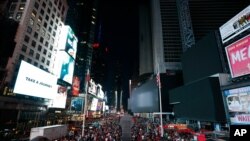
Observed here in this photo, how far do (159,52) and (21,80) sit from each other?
89769 millimetres

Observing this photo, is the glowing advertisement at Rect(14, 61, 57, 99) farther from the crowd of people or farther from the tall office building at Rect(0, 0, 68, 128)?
the crowd of people

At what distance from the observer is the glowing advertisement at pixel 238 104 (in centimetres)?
1813

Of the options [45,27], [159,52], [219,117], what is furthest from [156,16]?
[219,117]

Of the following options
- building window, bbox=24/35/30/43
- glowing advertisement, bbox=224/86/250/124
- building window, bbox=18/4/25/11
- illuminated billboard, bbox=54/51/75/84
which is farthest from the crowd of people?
building window, bbox=18/4/25/11

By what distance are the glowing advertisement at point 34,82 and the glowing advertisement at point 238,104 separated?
115 ft

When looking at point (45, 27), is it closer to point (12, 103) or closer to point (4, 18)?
point (4, 18)

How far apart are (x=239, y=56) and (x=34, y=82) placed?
36.7 meters

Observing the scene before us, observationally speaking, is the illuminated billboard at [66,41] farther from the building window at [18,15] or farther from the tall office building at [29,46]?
the building window at [18,15]

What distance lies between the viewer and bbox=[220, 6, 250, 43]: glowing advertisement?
59.1 ft

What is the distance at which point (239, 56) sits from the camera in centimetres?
1870

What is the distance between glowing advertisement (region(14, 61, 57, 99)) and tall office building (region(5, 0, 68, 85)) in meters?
5.15

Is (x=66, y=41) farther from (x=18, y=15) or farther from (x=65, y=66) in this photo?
(x=18, y=15)

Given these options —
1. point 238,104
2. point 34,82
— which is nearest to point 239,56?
point 238,104

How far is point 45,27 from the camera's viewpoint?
4672 cm
